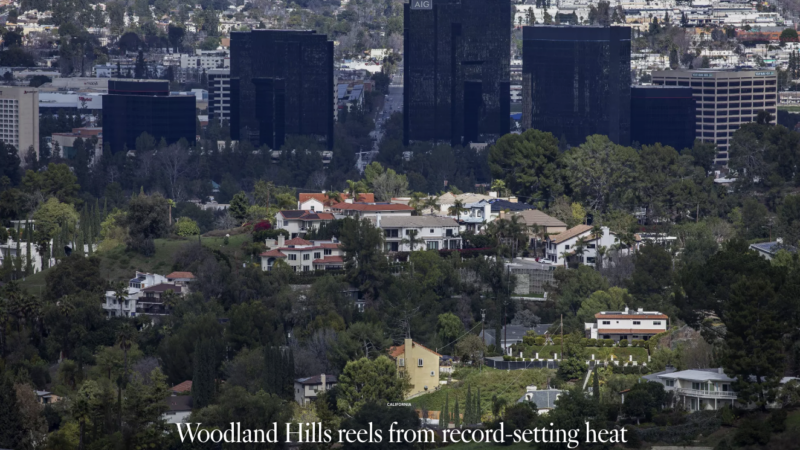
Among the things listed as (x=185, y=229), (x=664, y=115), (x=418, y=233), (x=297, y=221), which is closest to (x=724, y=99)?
(x=664, y=115)

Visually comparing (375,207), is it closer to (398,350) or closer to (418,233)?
(418,233)

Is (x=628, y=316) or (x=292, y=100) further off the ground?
(x=292, y=100)

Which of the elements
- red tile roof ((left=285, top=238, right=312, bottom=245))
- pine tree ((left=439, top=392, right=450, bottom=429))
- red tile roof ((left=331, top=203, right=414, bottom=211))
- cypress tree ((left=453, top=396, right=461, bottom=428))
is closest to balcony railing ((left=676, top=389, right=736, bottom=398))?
cypress tree ((left=453, top=396, right=461, bottom=428))

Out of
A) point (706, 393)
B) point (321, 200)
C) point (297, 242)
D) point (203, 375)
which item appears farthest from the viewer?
point (321, 200)

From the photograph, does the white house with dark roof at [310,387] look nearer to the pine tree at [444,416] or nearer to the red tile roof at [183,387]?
the pine tree at [444,416]

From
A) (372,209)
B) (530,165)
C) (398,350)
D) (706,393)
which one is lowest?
(398,350)

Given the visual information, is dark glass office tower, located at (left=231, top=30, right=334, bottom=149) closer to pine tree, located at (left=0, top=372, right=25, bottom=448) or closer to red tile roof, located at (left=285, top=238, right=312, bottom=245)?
red tile roof, located at (left=285, top=238, right=312, bottom=245)

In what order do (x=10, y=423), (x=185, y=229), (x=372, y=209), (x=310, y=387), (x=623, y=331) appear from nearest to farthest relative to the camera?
(x=10, y=423) < (x=310, y=387) < (x=623, y=331) < (x=372, y=209) < (x=185, y=229)

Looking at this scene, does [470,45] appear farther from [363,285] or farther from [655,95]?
[363,285]
